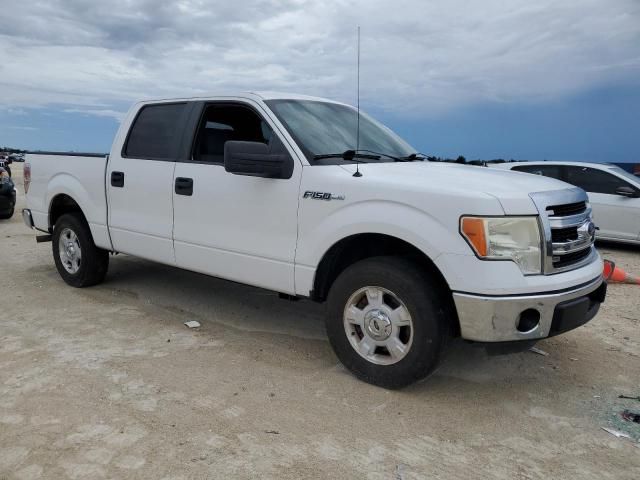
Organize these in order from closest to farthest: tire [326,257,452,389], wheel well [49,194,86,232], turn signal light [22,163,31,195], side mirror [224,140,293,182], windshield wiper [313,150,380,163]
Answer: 1. tire [326,257,452,389]
2. side mirror [224,140,293,182]
3. windshield wiper [313,150,380,163]
4. wheel well [49,194,86,232]
5. turn signal light [22,163,31,195]

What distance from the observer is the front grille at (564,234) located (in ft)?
10.8

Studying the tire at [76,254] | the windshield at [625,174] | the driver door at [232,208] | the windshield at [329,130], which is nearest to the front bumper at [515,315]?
the driver door at [232,208]

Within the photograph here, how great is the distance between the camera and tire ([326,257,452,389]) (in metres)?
3.33

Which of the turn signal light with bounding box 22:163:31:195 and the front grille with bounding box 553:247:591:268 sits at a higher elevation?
the turn signal light with bounding box 22:163:31:195

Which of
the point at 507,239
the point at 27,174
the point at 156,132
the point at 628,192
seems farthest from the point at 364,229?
the point at 628,192

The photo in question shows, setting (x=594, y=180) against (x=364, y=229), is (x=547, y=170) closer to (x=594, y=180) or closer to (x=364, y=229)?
(x=594, y=180)

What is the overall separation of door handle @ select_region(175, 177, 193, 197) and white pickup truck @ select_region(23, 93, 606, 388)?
0.05ft

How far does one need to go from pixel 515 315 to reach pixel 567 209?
848 mm

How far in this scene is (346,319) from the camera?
3676 mm

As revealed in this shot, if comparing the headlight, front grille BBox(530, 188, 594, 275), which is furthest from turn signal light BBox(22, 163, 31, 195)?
front grille BBox(530, 188, 594, 275)

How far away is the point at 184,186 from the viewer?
4609mm

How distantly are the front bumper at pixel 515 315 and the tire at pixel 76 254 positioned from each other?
4.15 m

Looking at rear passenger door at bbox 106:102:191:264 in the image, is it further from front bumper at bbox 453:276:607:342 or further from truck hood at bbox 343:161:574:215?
front bumper at bbox 453:276:607:342

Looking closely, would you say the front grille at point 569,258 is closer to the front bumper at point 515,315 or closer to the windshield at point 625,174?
the front bumper at point 515,315
